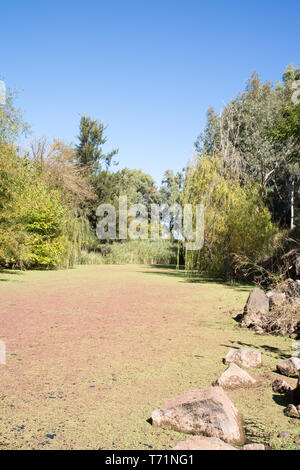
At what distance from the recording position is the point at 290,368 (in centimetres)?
346

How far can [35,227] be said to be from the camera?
639 inches

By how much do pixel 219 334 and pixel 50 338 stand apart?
199 centimetres

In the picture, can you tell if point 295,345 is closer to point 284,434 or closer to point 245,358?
point 245,358

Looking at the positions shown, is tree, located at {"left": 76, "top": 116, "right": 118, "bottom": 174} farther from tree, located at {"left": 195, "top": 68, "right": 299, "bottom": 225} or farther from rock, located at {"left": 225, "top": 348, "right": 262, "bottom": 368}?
rock, located at {"left": 225, "top": 348, "right": 262, "bottom": 368}

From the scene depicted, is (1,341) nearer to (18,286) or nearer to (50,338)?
(50,338)

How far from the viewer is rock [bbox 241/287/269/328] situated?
17.9 ft

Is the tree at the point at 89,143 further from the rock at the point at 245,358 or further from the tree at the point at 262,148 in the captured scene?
the rock at the point at 245,358

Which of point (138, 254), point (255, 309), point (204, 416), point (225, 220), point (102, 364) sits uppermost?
point (225, 220)

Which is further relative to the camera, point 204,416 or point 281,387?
point 281,387

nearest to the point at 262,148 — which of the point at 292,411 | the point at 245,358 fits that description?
the point at 245,358

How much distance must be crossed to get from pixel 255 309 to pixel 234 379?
262 centimetres

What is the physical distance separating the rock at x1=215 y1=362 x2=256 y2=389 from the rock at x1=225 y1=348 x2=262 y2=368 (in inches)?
20.0

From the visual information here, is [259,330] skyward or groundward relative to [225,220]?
groundward
